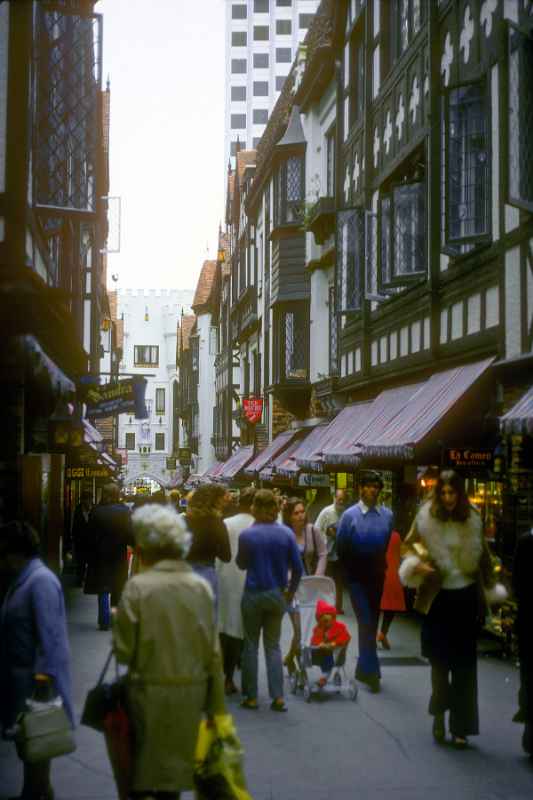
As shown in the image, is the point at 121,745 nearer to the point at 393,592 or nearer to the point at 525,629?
the point at 525,629

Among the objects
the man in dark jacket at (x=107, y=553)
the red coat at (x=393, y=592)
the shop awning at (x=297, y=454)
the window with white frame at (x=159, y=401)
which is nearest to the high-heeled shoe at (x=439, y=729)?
the red coat at (x=393, y=592)

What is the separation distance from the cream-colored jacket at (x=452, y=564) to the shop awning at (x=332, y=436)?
10.4 meters

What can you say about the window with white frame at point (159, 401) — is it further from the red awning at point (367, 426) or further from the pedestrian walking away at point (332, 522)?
the pedestrian walking away at point (332, 522)

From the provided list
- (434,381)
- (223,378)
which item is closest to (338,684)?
(434,381)

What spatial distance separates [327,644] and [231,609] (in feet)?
2.93

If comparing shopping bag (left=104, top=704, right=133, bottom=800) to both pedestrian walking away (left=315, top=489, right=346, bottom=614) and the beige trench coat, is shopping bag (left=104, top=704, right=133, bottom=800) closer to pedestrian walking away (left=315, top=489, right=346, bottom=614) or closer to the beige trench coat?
the beige trench coat

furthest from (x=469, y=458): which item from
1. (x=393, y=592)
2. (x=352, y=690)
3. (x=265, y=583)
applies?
(x=265, y=583)

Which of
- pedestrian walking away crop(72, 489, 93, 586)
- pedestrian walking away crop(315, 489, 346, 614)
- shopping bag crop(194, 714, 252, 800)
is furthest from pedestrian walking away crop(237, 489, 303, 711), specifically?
pedestrian walking away crop(72, 489, 93, 586)

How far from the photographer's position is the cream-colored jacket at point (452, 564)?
7.53m

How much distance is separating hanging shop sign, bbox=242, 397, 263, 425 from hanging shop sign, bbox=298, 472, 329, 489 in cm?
1006

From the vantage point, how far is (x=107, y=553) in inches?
538

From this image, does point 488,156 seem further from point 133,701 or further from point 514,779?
point 133,701

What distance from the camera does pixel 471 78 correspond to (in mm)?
13289

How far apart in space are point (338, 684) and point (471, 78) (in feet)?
26.2
